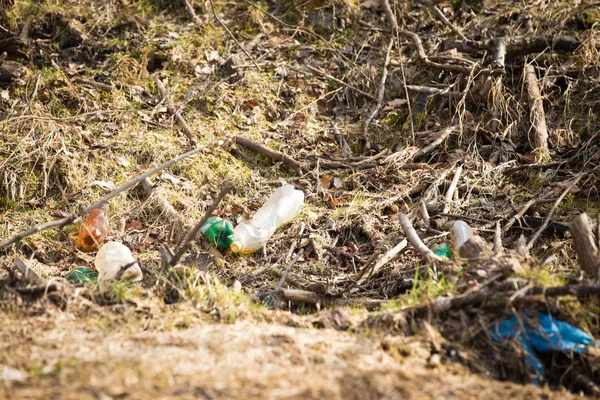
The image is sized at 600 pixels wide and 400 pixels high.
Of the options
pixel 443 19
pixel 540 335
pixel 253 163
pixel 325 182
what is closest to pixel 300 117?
pixel 253 163

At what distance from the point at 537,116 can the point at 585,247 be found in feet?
7.07

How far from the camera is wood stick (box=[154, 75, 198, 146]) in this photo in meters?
4.89

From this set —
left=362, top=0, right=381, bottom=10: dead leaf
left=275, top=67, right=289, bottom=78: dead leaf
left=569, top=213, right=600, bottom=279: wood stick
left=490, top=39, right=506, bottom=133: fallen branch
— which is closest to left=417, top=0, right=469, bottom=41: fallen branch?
left=490, top=39, right=506, bottom=133: fallen branch

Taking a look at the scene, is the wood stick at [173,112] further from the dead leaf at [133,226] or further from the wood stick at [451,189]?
the wood stick at [451,189]

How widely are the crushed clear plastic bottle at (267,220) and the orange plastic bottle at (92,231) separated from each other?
0.86 meters

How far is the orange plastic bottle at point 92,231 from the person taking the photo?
4055 mm

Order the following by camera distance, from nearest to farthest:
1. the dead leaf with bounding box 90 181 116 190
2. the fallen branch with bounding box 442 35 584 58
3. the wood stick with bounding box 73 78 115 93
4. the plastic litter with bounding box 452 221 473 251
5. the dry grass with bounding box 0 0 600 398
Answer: the dry grass with bounding box 0 0 600 398 → the plastic litter with bounding box 452 221 473 251 → the dead leaf with bounding box 90 181 116 190 → the fallen branch with bounding box 442 35 584 58 → the wood stick with bounding box 73 78 115 93

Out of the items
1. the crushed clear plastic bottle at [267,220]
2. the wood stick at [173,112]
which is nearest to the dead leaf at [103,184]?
the wood stick at [173,112]

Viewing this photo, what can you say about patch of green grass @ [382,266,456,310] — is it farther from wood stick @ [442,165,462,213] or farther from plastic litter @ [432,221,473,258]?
wood stick @ [442,165,462,213]

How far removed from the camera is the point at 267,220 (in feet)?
14.0

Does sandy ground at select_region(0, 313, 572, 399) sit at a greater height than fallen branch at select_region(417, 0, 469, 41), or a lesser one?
lesser

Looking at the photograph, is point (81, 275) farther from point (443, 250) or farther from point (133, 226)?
point (443, 250)

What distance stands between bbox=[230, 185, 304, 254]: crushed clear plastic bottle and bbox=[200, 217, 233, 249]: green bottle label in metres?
0.05

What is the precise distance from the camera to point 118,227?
423 cm
